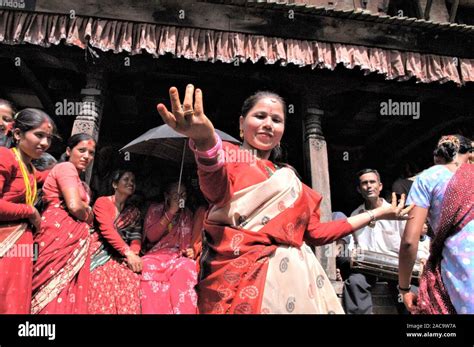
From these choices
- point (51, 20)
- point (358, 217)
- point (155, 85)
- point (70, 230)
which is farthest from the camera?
point (155, 85)

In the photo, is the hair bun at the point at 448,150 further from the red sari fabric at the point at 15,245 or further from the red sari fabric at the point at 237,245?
the red sari fabric at the point at 15,245

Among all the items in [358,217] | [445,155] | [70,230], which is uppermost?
[445,155]

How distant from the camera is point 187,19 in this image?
5.04 m

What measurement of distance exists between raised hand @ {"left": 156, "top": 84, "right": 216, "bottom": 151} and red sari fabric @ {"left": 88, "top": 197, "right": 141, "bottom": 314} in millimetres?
2606

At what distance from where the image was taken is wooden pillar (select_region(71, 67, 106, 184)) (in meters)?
4.90

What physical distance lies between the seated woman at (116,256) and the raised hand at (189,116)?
261 cm

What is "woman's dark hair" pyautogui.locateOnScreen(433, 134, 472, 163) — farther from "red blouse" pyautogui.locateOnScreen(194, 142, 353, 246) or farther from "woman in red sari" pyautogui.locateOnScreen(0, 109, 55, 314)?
"woman in red sari" pyautogui.locateOnScreen(0, 109, 55, 314)

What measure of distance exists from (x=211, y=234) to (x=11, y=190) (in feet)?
5.60

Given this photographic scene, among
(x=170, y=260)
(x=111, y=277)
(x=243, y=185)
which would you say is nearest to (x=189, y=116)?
(x=243, y=185)

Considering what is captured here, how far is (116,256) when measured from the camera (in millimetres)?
4102

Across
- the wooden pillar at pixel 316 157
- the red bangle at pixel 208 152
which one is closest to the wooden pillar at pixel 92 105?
the wooden pillar at pixel 316 157
